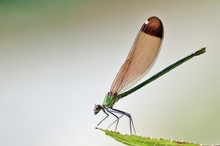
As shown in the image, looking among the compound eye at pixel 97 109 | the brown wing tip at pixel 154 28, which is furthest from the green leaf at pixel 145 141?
the brown wing tip at pixel 154 28

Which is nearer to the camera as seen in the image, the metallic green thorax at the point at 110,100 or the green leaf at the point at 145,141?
the green leaf at the point at 145,141

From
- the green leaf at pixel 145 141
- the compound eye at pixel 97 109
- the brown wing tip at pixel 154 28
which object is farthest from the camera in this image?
the brown wing tip at pixel 154 28

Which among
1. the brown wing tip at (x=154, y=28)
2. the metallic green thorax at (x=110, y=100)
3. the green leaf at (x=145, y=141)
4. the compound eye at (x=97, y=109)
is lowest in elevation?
the green leaf at (x=145, y=141)

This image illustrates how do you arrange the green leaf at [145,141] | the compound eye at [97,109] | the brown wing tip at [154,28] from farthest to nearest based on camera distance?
the brown wing tip at [154,28] < the compound eye at [97,109] < the green leaf at [145,141]

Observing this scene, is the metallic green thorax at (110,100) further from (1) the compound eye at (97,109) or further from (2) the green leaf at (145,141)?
(2) the green leaf at (145,141)

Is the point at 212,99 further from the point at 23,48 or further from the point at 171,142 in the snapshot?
the point at 23,48

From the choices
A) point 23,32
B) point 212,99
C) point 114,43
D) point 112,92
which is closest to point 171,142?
point 212,99
